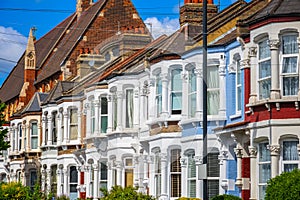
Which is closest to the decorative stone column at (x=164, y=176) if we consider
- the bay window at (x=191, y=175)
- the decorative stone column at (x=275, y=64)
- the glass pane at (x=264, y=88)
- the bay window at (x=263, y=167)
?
the bay window at (x=191, y=175)

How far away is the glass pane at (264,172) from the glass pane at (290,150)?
0.80 m

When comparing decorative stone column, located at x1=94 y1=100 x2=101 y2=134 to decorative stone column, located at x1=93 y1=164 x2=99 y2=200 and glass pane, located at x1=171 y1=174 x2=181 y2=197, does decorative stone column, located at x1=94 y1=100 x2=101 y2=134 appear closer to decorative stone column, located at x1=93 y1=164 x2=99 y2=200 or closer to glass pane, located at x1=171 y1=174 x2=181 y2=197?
decorative stone column, located at x1=93 y1=164 x2=99 y2=200

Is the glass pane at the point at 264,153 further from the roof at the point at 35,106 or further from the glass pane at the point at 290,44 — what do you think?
the roof at the point at 35,106

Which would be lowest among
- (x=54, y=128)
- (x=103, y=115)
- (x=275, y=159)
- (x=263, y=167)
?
(x=263, y=167)

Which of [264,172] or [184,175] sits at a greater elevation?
[264,172]

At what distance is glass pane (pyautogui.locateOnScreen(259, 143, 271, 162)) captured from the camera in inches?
1120

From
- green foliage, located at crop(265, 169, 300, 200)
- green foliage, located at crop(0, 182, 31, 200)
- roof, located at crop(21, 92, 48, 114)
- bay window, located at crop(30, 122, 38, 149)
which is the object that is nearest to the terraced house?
bay window, located at crop(30, 122, 38, 149)

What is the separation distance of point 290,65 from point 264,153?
3.17 metres

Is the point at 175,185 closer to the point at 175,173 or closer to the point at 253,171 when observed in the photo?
the point at 175,173

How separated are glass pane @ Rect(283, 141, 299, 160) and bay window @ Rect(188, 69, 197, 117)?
21.2 ft

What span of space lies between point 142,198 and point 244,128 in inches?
213

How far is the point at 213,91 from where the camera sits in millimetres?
32844

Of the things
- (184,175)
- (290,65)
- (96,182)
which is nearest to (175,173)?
(184,175)

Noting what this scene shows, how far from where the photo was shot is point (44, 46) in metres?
84.8
